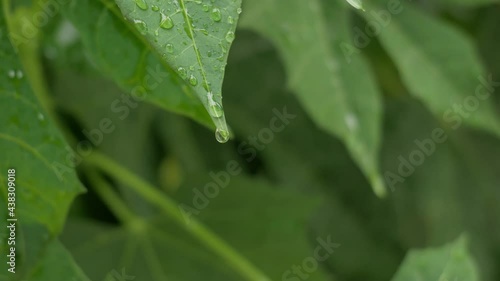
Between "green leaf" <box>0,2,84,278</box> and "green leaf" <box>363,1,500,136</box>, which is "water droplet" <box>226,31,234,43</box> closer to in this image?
"green leaf" <box>0,2,84,278</box>

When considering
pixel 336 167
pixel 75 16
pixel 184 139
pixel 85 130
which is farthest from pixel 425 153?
pixel 75 16

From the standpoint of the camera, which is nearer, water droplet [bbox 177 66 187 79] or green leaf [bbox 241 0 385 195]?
water droplet [bbox 177 66 187 79]

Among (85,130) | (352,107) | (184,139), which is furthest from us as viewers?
(184,139)

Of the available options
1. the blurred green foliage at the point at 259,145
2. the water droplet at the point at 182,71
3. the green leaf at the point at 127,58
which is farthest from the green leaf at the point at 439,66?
the water droplet at the point at 182,71

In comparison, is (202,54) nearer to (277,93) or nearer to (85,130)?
(85,130)

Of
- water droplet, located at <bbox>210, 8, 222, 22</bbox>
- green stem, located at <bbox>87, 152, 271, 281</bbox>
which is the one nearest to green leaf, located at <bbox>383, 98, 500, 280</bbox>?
green stem, located at <bbox>87, 152, 271, 281</bbox>

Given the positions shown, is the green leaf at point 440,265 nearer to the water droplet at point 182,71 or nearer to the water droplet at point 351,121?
the water droplet at point 351,121
